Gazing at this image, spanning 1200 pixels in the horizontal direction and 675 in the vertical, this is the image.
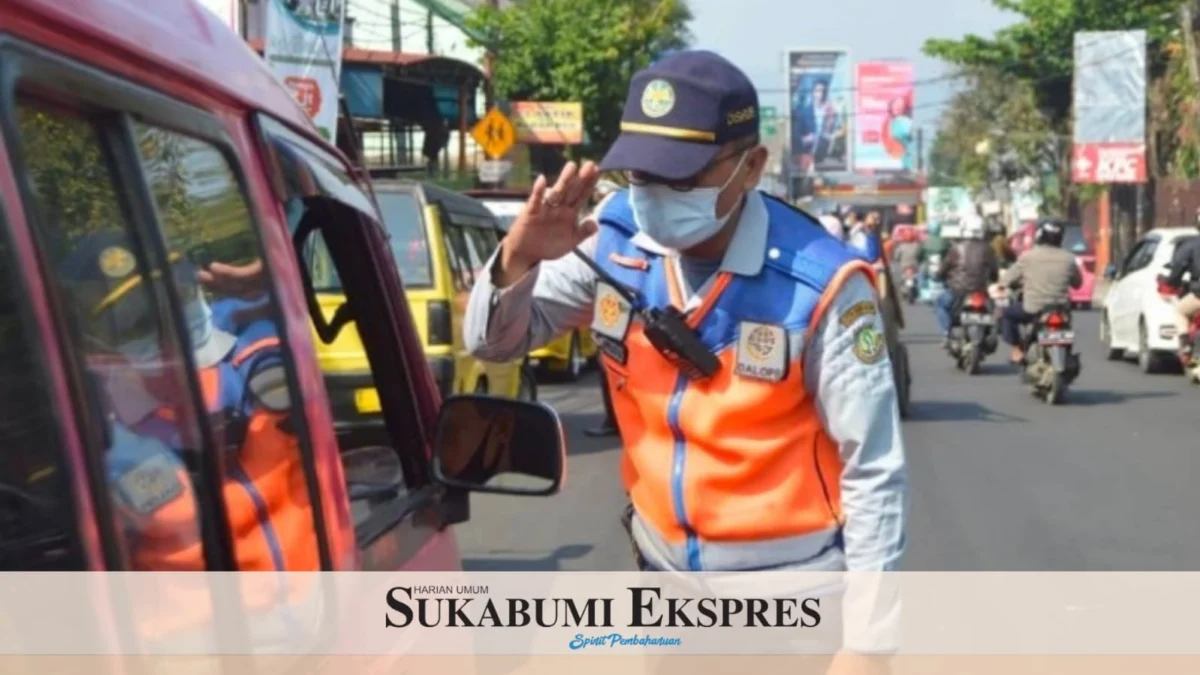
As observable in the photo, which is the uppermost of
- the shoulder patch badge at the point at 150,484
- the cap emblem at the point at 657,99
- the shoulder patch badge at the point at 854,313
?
the cap emblem at the point at 657,99

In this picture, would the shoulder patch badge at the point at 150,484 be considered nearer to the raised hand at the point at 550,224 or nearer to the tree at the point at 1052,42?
the raised hand at the point at 550,224

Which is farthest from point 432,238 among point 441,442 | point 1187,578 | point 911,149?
point 911,149

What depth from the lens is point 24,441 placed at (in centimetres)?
171

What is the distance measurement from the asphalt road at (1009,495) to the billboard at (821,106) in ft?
246

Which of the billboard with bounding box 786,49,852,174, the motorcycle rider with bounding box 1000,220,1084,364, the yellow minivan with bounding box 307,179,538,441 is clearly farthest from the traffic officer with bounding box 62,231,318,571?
the billboard with bounding box 786,49,852,174

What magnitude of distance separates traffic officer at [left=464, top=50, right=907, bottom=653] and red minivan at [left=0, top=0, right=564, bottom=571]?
0.65 ft

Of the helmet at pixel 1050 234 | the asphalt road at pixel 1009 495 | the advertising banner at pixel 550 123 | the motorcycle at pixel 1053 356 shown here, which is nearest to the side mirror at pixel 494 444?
the asphalt road at pixel 1009 495

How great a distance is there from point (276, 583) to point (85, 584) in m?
0.60

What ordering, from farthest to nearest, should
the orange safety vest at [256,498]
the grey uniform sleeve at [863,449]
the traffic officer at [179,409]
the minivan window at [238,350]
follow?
the grey uniform sleeve at [863,449]
the minivan window at [238,350]
the orange safety vest at [256,498]
the traffic officer at [179,409]

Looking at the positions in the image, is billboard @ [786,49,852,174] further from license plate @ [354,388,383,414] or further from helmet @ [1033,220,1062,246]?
license plate @ [354,388,383,414]

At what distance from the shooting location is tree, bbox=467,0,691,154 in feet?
127

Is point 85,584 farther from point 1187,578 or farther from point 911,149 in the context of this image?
point 911,149

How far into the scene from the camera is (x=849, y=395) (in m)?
2.81

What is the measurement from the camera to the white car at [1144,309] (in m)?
17.9
